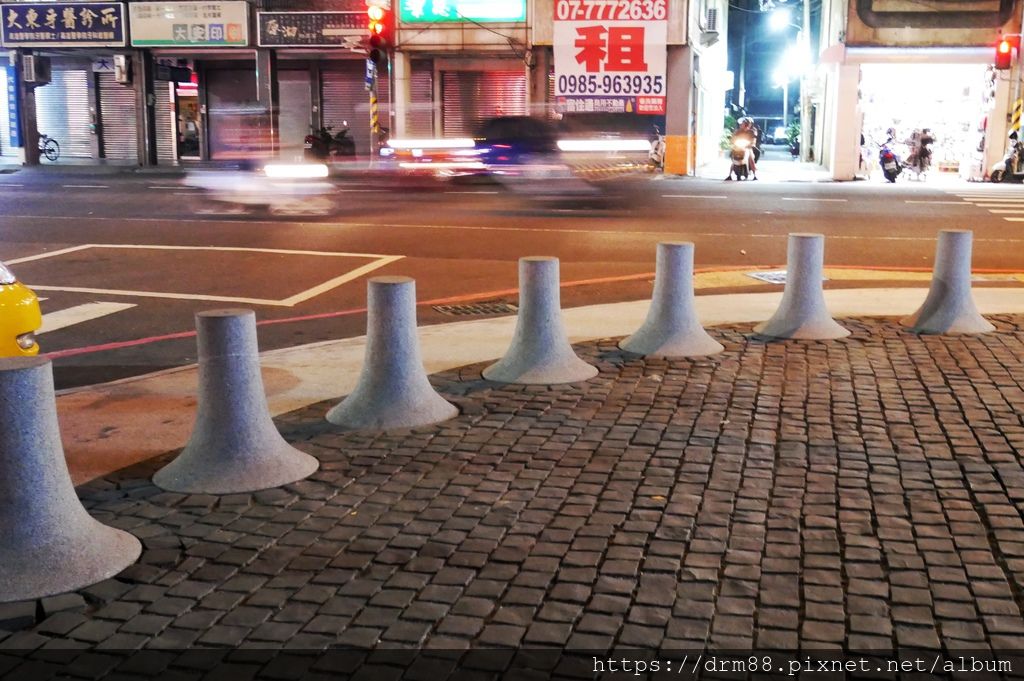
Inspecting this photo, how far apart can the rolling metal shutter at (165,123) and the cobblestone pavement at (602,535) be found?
114ft

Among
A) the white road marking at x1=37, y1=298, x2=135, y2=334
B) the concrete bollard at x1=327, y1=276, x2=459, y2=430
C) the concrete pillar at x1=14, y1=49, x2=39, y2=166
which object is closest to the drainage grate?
the white road marking at x1=37, y1=298, x2=135, y2=334

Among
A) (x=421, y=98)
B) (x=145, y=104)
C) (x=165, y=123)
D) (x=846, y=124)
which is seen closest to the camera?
(x=846, y=124)

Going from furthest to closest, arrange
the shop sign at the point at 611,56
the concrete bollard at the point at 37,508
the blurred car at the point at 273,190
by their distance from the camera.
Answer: the shop sign at the point at 611,56
the blurred car at the point at 273,190
the concrete bollard at the point at 37,508

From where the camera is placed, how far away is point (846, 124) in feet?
108

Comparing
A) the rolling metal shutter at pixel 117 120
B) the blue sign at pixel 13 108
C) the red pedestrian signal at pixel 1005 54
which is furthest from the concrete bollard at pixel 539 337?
the blue sign at pixel 13 108

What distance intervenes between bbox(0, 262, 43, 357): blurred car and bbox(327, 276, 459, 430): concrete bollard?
191cm

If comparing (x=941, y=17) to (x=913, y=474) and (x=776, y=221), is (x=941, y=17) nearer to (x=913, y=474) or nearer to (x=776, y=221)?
(x=776, y=221)

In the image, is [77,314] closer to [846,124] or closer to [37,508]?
[37,508]

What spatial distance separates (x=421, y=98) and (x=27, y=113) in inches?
524

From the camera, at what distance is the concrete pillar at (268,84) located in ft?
120

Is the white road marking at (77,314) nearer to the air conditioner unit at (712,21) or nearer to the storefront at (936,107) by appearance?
the storefront at (936,107)

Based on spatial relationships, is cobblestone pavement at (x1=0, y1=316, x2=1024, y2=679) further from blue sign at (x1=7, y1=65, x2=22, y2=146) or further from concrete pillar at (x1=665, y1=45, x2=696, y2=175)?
blue sign at (x1=7, y1=65, x2=22, y2=146)

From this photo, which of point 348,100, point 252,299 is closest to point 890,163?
point 348,100

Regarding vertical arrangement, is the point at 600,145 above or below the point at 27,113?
below
